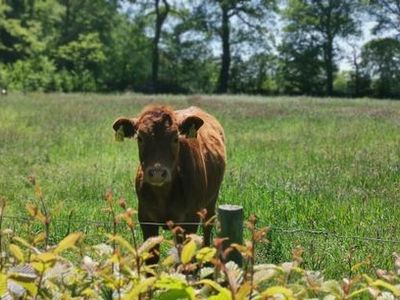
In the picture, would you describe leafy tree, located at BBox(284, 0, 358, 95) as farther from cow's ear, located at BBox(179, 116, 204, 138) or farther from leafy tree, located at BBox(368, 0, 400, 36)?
cow's ear, located at BBox(179, 116, 204, 138)

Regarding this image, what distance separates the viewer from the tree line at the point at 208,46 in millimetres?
65062

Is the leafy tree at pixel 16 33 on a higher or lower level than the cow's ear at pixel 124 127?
higher

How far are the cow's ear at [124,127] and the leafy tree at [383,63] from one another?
63.0 m

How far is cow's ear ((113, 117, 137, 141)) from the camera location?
223 inches

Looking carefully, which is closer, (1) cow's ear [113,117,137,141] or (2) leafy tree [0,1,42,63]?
(1) cow's ear [113,117,137,141]

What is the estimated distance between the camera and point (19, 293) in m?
1.79

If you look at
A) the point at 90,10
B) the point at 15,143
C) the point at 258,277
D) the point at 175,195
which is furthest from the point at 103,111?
the point at 90,10

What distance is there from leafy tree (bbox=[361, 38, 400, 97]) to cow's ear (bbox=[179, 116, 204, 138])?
62879 millimetres

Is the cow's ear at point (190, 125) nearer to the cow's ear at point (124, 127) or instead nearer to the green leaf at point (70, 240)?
the cow's ear at point (124, 127)

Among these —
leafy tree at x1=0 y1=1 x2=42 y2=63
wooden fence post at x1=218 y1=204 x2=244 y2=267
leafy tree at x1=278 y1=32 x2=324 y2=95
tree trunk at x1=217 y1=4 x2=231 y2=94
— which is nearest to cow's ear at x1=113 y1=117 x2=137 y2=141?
wooden fence post at x1=218 y1=204 x2=244 y2=267

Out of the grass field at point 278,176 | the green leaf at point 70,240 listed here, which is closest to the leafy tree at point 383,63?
the grass field at point 278,176

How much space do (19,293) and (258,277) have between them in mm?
703

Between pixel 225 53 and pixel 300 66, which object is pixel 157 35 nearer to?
pixel 225 53

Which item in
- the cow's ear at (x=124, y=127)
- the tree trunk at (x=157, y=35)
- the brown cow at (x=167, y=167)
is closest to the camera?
the brown cow at (x=167, y=167)
